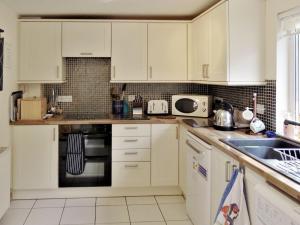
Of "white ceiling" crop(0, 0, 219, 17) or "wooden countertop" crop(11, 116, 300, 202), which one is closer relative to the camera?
"wooden countertop" crop(11, 116, 300, 202)

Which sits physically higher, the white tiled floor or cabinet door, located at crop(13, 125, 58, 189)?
cabinet door, located at crop(13, 125, 58, 189)

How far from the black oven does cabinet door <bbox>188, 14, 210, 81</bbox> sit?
1.17 metres

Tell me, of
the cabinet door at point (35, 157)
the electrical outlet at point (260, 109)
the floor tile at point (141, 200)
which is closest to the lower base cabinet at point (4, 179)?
the cabinet door at point (35, 157)

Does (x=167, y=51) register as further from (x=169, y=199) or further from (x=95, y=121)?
(x=169, y=199)

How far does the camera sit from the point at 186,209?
337 centimetres

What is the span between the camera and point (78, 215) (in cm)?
329

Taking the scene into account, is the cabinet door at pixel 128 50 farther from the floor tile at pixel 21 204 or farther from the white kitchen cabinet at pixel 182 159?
the floor tile at pixel 21 204

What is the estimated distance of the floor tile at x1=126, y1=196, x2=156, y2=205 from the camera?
3646 millimetres

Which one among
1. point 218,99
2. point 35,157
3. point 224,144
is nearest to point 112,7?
point 218,99

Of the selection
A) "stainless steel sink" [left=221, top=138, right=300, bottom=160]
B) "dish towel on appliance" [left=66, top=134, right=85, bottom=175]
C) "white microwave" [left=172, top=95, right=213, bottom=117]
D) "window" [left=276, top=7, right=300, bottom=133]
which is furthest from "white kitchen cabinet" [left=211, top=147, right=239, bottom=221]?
"dish towel on appliance" [left=66, top=134, right=85, bottom=175]

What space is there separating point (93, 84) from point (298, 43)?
251cm

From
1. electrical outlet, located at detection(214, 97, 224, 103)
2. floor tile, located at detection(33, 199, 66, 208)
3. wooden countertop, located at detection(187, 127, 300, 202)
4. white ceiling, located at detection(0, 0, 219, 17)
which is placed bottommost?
floor tile, located at detection(33, 199, 66, 208)

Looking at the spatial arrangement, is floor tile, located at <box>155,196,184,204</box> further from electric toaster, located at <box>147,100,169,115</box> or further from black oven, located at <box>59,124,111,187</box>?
electric toaster, located at <box>147,100,169,115</box>

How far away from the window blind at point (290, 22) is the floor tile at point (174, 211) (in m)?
1.89
